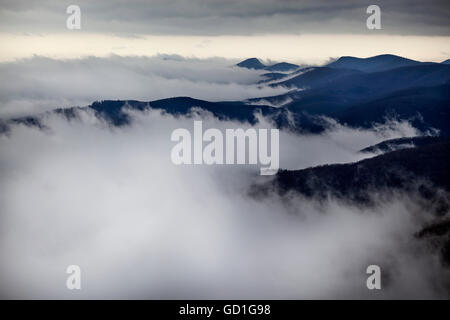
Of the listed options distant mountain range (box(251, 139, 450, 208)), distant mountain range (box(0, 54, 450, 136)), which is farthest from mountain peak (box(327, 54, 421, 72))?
distant mountain range (box(251, 139, 450, 208))

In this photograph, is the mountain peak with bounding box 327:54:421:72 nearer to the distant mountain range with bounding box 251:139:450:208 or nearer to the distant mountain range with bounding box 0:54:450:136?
the distant mountain range with bounding box 0:54:450:136

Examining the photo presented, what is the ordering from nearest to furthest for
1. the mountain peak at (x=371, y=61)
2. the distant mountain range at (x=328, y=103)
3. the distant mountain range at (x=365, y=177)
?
the mountain peak at (x=371, y=61), the distant mountain range at (x=365, y=177), the distant mountain range at (x=328, y=103)

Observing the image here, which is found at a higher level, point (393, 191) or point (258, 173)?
point (258, 173)

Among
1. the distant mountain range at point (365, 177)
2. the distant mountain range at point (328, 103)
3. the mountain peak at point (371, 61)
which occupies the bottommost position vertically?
the distant mountain range at point (365, 177)

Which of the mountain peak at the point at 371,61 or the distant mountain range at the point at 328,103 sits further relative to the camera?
the distant mountain range at the point at 328,103

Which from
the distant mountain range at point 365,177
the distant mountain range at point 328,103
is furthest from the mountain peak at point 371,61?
the distant mountain range at point 365,177

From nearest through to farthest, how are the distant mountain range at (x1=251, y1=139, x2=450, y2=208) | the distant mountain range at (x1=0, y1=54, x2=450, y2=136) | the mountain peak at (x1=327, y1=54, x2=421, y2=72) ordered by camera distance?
the mountain peak at (x1=327, y1=54, x2=421, y2=72)
the distant mountain range at (x1=251, y1=139, x2=450, y2=208)
the distant mountain range at (x1=0, y1=54, x2=450, y2=136)

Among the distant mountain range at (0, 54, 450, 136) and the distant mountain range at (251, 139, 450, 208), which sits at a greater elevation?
the distant mountain range at (0, 54, 450, 136)

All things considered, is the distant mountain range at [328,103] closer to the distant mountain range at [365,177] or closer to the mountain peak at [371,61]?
the mountain peak at [371,61]

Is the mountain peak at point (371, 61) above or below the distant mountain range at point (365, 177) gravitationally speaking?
above

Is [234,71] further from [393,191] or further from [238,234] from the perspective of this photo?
[393,191]
